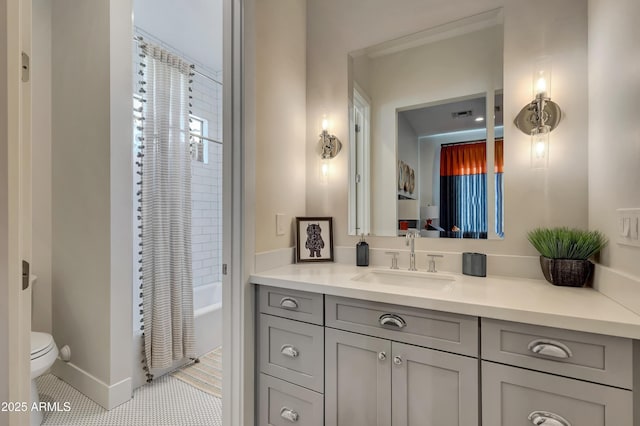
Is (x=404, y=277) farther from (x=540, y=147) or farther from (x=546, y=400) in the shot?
(x=540, y=147)

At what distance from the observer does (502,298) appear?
1.08 m

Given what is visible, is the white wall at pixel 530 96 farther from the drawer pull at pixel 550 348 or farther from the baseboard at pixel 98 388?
the baseboard at pixel 98 388

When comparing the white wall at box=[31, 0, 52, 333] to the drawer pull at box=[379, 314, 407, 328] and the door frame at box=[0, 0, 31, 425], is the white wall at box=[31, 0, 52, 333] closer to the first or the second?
the door frame at box=[0, 0, 31, 425]

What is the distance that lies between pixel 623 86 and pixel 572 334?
0.86 meters

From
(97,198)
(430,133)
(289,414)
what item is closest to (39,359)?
(97,198)

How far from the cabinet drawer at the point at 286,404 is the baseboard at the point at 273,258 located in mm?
536

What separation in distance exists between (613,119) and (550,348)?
0.86 m

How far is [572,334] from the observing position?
0.90 m

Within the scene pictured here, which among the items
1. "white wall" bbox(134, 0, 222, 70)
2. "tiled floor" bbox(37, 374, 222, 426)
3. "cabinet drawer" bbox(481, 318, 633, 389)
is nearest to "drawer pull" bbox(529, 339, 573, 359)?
"cabinet drawer" bbox(481, 318, 633, 389)

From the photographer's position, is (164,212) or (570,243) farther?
(164,212)

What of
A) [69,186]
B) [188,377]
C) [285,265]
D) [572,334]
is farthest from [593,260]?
[69,186]

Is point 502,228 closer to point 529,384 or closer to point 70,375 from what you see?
point 529,384

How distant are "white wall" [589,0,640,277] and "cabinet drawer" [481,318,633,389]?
26 centimetres

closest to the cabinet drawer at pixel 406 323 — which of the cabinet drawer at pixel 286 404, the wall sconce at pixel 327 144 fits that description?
the cabinet drawer at pixel 286 404
